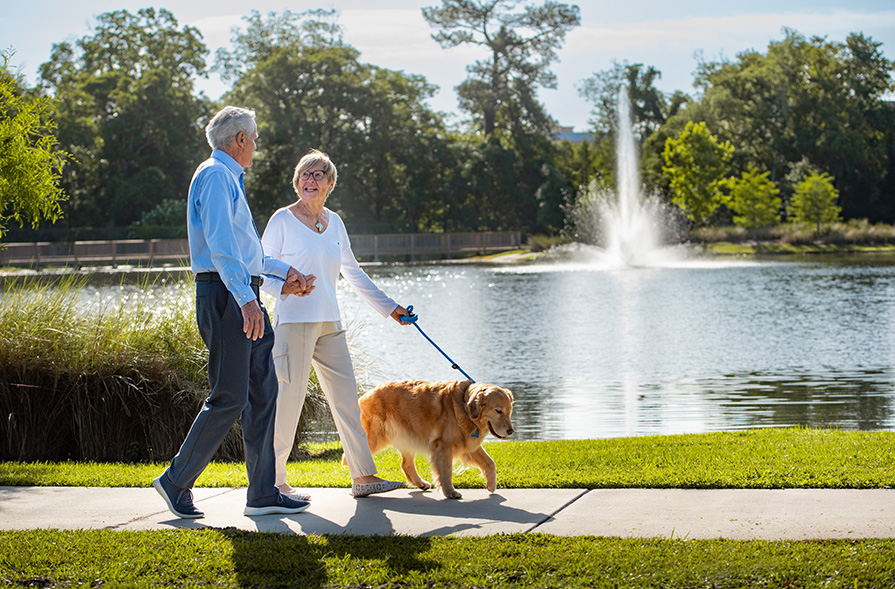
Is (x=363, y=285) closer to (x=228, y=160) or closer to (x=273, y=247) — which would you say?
(x=273, y=247)

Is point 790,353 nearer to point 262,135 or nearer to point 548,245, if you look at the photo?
point 548,245

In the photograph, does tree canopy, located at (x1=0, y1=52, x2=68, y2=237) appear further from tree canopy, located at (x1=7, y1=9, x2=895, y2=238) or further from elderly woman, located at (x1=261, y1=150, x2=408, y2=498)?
tree canopy, located at (x1=7, y1=9, x2=895, y2=238)

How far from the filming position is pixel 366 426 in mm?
6027

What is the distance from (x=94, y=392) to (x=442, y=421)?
3963 millimetres

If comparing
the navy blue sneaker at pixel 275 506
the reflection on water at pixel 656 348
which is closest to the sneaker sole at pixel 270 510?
the navy blue sneaker at pixel 275 506

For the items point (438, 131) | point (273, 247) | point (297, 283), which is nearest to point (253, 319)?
point (297, 283)

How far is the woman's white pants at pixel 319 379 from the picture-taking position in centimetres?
557

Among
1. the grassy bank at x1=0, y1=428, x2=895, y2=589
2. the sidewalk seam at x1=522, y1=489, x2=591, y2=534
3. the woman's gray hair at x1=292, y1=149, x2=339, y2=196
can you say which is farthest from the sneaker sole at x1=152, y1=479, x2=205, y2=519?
the woman's gray hair at x1=292, y1=149, x2=339, y2=196

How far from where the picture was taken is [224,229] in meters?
4.77

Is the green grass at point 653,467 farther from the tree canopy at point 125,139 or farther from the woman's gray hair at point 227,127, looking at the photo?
the tree canopy at point 125,139

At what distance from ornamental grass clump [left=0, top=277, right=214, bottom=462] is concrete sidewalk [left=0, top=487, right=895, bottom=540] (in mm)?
2500

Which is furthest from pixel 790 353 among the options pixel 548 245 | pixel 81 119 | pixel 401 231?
pixel 81 119

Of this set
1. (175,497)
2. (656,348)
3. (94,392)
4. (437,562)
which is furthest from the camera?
(656,348)

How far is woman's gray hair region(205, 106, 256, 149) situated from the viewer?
5.03 meters
